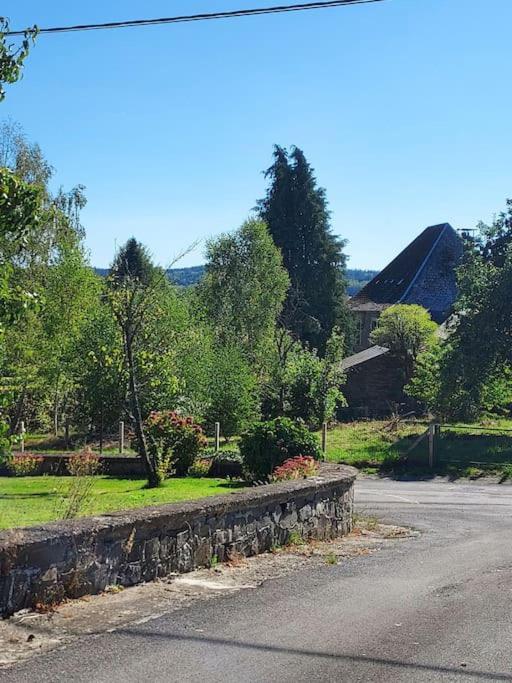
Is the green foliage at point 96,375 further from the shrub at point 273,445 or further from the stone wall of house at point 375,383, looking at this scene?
the stone wall of house at point 375,383

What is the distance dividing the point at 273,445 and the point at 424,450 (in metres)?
13.2

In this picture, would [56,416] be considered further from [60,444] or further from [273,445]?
[273,445]

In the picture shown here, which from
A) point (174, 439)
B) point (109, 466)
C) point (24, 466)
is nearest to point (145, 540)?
point (174, 439)

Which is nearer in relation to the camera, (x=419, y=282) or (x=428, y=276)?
(x=419, y=282)

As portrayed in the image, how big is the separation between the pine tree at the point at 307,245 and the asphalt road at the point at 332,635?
49.0m

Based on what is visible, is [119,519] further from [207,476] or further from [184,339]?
[184,339]

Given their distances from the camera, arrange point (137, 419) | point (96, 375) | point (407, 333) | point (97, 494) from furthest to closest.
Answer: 1. point (407, 333)
2. point (96, 375)
3. point (137, 419)
4. point (97, 494)

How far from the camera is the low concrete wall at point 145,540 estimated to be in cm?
610

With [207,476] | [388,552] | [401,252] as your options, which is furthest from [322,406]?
[401,252]

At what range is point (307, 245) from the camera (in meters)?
59.1

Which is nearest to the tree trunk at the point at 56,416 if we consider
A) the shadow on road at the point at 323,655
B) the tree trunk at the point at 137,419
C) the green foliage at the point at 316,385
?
the green foliage at the point at 316,385

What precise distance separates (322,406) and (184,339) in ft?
29.1

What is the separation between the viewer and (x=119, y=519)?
700 centimetres

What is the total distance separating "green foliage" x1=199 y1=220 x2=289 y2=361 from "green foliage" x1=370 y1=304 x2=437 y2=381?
23.9 ft
